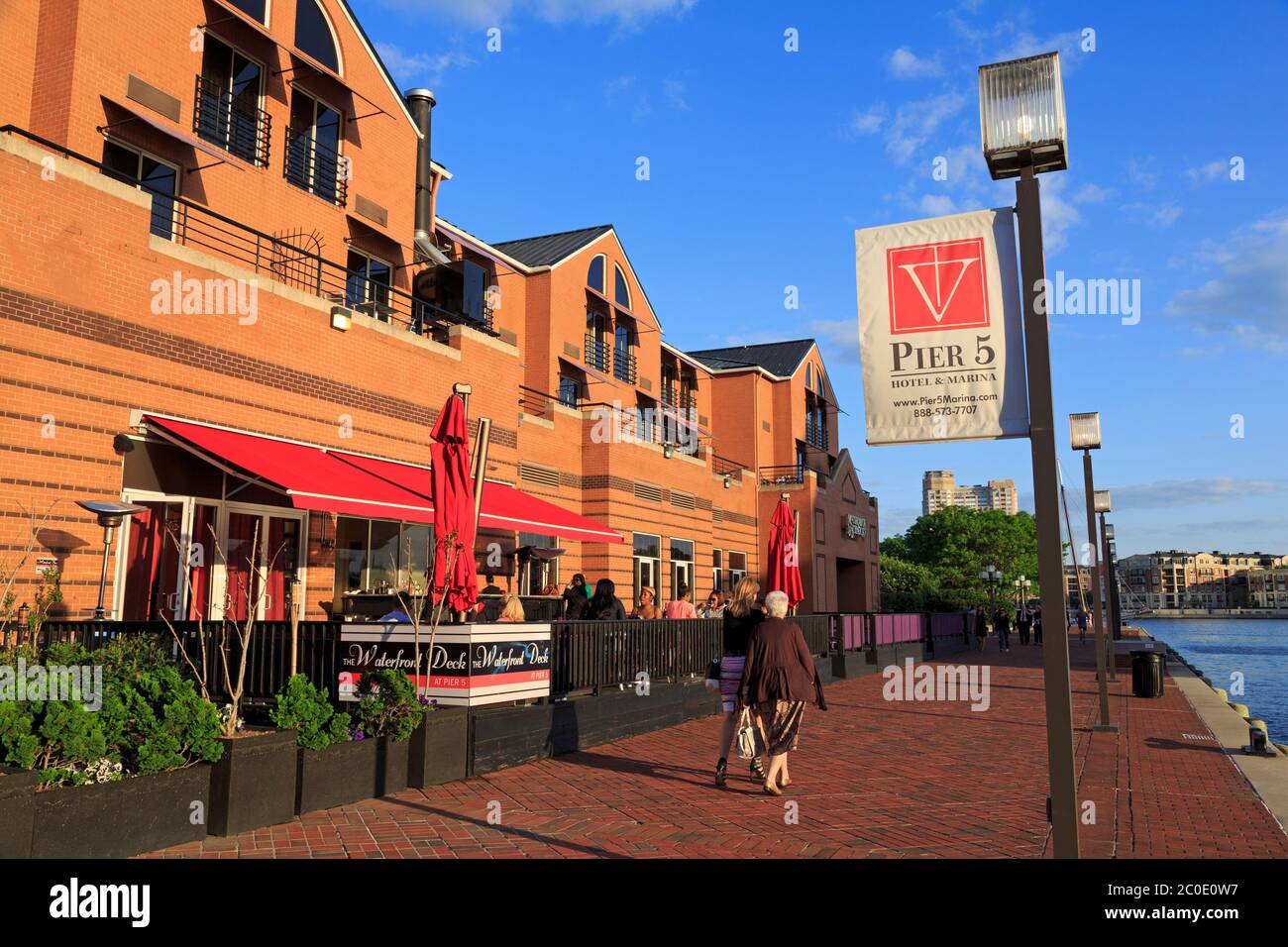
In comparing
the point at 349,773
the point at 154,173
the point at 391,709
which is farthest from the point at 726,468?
the point at 349,773

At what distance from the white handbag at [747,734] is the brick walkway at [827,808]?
305 millimetres

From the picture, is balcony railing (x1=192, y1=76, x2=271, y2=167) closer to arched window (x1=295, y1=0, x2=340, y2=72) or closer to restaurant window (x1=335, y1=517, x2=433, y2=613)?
arched window (x1=295, y1=0, x2=340, y2=72)

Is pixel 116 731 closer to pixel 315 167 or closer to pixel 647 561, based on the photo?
pixel 315 167

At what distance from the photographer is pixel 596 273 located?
2991cm

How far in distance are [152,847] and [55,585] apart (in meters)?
5.69

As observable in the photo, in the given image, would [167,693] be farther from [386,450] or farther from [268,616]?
[386,450]

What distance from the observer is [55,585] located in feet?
33.4

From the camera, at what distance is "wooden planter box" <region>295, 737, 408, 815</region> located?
6859 millimetres

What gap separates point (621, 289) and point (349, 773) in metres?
25.7

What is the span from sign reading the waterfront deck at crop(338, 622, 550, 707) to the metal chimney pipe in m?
12.8

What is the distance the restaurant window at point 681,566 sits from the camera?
27.1m
